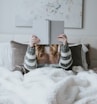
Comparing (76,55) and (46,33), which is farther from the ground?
(46,33)

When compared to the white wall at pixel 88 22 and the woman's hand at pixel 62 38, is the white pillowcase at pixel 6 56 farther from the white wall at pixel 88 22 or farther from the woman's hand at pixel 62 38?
the woman's hand at pixel 62 38

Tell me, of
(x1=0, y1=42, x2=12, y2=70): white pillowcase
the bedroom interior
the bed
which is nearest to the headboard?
the bedroom interior

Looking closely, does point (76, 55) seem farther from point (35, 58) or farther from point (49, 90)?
point (49, 90)

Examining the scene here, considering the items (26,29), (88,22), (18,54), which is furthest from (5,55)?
(88,22)

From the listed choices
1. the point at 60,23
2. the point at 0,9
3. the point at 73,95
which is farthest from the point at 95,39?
the point at 73,95

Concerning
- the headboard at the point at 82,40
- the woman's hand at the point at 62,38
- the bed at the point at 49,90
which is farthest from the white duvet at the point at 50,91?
the headboard at the point at 82,40

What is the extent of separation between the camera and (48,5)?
2.68m

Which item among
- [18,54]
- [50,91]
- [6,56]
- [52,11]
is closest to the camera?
[50,91]

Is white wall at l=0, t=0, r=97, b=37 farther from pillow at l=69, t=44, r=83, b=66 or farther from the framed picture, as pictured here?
pillow at l=69, t=44, r=83, b=66

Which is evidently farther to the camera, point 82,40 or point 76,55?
point 82,40

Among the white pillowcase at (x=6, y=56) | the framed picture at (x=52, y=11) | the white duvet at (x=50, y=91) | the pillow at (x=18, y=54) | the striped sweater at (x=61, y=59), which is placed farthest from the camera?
the framed picture at (x=52, y=11)

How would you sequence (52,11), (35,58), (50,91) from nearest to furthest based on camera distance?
(50,91) < (35,58) < (52,11)

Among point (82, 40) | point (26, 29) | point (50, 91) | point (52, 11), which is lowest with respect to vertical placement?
point (50, 91)

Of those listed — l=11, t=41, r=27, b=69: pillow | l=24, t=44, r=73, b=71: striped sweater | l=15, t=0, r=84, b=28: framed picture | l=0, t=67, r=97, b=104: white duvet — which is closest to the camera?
l=0, t=67, r=97, b=104: white duvet
